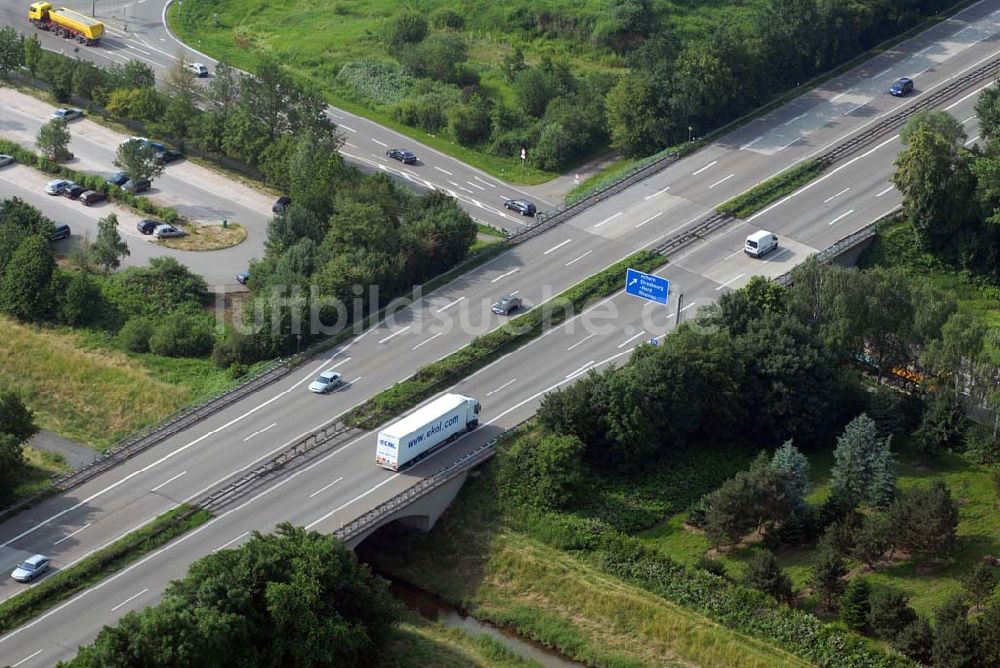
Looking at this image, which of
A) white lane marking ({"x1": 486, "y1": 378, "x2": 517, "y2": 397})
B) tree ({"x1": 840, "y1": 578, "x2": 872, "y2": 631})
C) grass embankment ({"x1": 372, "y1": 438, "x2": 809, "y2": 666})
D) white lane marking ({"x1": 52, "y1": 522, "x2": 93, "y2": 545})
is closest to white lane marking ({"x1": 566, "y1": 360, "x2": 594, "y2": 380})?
white lane marking ({"x1": 486, "y1": 378, "x2": 517, "y2": 397})

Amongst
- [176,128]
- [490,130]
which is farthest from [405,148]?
[176,128]

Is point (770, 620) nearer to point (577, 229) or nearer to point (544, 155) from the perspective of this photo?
point (577, 229)

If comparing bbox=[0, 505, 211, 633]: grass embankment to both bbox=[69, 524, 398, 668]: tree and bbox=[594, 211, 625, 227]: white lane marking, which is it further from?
bbox=[594, 211, 625, 227]: white lane marking

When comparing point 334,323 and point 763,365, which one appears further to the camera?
point 334,323

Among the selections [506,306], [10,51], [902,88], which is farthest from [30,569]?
[902,88]

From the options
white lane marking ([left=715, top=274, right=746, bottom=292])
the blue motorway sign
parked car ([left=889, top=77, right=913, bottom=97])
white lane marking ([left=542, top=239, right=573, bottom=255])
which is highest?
parked car ([left=889, top=77, right=913, bottom=97])

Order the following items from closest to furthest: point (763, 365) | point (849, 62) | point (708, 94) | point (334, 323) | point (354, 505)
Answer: point (354, 505) < point (763, 365) < point (334, 323) < point (708, 94) < point (849, 62)
